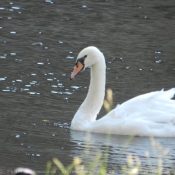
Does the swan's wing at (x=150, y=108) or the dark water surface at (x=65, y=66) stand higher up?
the swan's wing at (x=150, y=108)

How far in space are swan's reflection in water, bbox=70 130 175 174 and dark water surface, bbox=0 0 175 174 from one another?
0.04 ft

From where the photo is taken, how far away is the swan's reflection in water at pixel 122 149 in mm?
9288

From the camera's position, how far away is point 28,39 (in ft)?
52.5

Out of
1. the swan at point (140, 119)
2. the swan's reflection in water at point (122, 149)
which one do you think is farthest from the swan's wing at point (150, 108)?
the swan's reflection in water at point (122, 149)

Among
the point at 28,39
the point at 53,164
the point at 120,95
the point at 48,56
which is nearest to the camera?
the point at 53,164

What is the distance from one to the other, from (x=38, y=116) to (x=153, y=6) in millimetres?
9830

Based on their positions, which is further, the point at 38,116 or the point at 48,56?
the point at 48,56

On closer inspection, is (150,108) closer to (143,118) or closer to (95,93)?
(143,118)

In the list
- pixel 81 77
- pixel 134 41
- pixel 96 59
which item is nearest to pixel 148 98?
pixel 96 59

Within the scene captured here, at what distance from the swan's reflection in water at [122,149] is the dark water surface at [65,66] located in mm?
14

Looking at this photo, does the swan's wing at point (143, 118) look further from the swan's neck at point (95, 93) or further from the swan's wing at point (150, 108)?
the swan's neck at point (95, 93)

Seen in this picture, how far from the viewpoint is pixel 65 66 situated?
14.0m

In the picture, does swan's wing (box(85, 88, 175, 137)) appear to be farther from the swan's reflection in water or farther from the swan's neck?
the swan's neck

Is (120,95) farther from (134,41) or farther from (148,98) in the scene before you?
(134,41)
